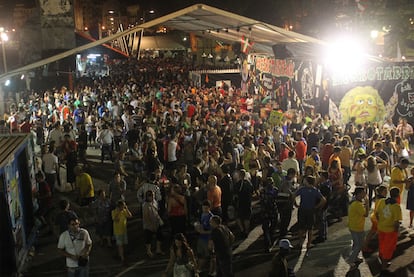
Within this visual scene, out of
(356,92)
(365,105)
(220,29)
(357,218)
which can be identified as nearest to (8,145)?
(357,218)

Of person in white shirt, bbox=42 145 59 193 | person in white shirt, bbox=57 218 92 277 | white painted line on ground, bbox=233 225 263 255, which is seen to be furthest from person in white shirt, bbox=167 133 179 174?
person in white shirt, bbox=57 218 92 277

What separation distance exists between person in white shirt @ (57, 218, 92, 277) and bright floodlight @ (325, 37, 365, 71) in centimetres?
1264

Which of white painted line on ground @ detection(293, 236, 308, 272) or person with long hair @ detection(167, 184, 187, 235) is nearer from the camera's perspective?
white painted line on ground @ detection(293, 236, 308, 272)

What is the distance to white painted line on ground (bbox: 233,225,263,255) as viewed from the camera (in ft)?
29.7

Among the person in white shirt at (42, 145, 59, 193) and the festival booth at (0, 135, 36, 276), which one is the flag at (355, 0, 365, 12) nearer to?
the person in white shirt at (42, 145, 59, 193)

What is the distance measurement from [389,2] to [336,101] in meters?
17.2

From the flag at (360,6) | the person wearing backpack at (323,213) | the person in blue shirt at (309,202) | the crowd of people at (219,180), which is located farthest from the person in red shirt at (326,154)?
the flag at (360,6)

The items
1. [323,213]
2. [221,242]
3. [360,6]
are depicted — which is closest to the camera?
[221,242]

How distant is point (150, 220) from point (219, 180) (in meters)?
2.15

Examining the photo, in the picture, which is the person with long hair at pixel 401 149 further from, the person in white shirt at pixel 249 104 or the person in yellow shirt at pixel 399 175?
the person in white shirt at pixel 249 104

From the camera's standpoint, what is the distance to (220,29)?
19062 mm

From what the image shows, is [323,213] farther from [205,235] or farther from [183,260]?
[183,260]

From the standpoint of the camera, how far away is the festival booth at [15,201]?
7.43m

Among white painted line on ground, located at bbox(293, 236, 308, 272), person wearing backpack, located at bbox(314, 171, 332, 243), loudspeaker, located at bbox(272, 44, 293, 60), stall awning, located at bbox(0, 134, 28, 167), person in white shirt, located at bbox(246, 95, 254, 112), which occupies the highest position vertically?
loudspeaker, located at bbox(272, 44, 293, 60)
